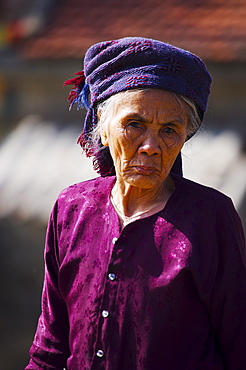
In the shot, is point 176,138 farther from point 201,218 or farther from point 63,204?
point 63,204

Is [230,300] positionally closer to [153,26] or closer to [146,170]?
[146,170]

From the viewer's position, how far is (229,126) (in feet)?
22.4

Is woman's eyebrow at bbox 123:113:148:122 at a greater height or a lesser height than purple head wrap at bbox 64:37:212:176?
lesser

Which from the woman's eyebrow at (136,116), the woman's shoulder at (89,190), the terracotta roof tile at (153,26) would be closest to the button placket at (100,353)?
the woman's shoulder at (89,190)

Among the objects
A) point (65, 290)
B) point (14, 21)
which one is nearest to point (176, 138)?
point (65, 290)

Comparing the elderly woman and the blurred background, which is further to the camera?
the blurred background

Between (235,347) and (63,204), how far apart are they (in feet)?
2.56

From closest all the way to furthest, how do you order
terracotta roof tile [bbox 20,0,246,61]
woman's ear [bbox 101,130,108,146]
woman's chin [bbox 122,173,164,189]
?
woman's chin [bbox 122,173,164,189], woman's ear [bbox 101,130,108,146], terracotta roof tile [bbox 20,0,246,61]

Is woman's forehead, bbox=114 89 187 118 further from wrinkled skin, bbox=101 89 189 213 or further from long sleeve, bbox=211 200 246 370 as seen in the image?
long sleeve, bbox=211 200 246 370

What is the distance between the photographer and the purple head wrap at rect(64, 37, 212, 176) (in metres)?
2.14

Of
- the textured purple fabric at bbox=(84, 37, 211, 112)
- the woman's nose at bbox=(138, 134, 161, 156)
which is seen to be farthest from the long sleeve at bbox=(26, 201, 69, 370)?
the textured purple fabric at bbox=(84, 37, 211, 112)

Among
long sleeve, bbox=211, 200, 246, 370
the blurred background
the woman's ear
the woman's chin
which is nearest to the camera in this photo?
long sleeve, bbox=211, 200, 246, 370

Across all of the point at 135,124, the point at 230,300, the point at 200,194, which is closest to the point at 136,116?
the point at 135,124

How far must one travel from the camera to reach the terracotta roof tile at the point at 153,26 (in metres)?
6.55
